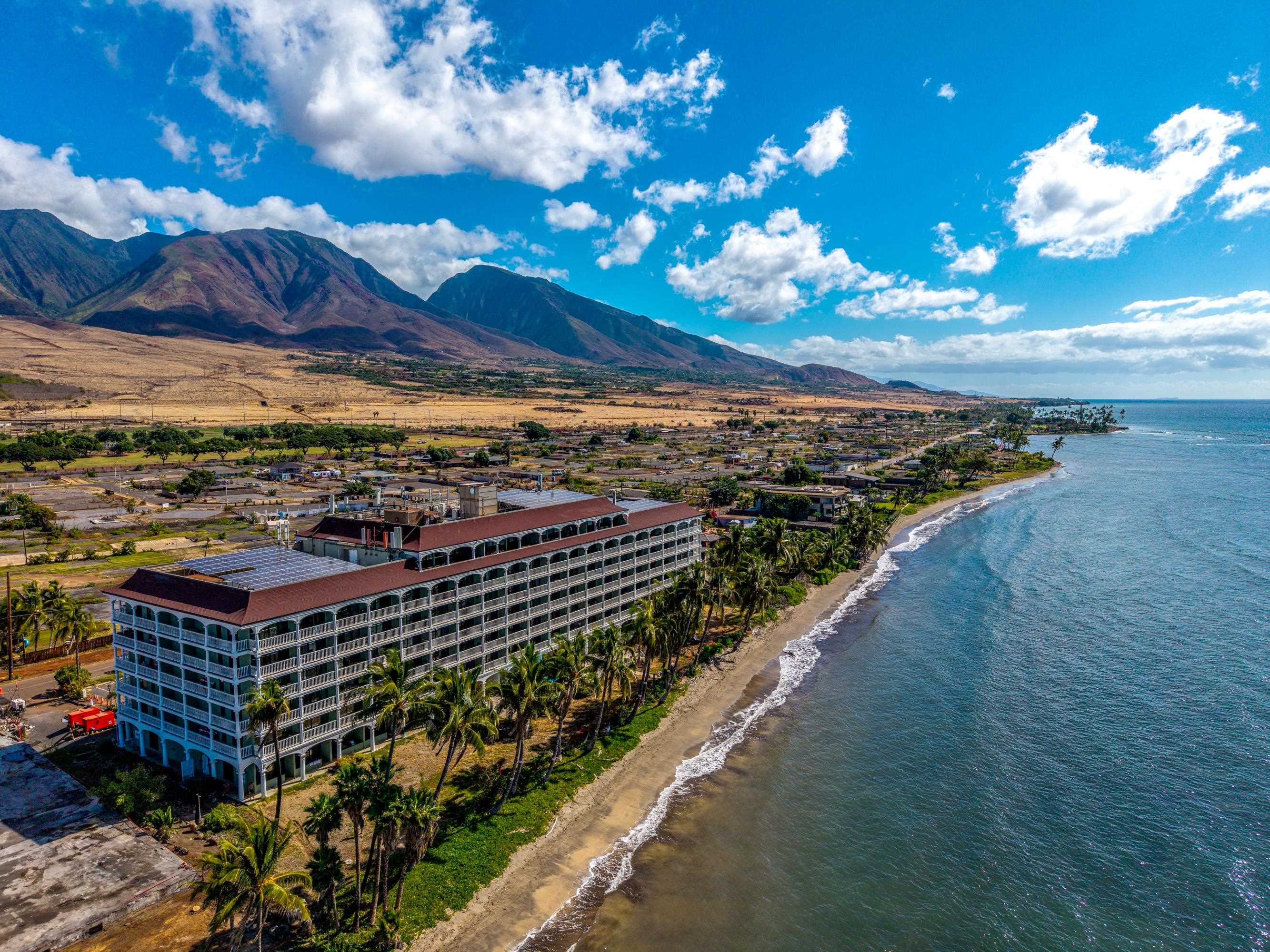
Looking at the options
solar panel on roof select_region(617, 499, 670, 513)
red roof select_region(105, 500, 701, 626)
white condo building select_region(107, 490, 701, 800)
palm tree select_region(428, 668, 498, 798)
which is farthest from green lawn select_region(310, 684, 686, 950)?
solar panel on roof select_region(617, 499, 670, 513)

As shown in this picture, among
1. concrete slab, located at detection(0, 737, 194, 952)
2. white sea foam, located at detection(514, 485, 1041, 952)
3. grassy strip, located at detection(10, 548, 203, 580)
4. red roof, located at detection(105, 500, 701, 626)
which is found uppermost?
red roof, located at detection(105, 500, 701, 626)

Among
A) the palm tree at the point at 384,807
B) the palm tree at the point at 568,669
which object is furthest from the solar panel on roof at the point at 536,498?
the palm tree at the point at 384,807

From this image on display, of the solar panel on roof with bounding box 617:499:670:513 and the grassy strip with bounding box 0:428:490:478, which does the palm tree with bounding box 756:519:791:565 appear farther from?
the grassy strip with bounding box 0:428:490:478

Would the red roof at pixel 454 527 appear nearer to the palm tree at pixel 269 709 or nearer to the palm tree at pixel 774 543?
the palm tree at pixel 269 709

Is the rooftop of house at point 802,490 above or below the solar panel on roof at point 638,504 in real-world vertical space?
below

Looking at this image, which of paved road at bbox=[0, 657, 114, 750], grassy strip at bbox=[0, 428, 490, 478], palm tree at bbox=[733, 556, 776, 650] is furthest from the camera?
grassy strip at bbox=[0, 428, 490, 478]
